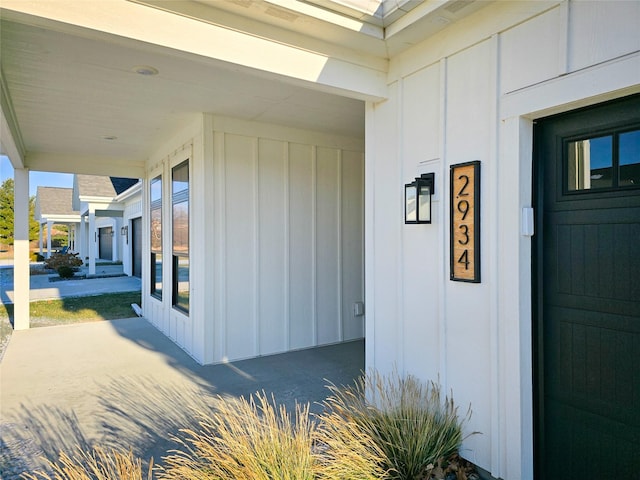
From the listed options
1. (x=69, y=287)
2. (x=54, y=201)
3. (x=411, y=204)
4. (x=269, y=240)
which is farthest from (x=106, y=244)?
(x=411, y=204)

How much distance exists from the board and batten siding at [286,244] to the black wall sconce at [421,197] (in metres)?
2.71

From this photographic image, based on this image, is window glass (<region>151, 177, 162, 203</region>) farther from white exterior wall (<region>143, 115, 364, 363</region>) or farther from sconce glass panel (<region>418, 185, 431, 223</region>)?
sconce glass panel (<region>418, 185, 431, 223</region>)

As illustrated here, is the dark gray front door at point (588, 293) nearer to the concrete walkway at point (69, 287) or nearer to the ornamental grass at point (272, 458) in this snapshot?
the ornamental grass at point (272, 458)

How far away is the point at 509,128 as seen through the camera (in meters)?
2.42

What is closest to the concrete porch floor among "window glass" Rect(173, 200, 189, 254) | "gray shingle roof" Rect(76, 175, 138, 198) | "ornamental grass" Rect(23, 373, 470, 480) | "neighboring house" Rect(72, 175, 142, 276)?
"ornamental grass" Rect(23, 373, 470, 480)

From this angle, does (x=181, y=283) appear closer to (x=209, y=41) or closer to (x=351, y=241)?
(x=351, y=241)

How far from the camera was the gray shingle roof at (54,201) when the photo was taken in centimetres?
2331

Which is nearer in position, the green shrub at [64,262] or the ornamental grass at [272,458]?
the ornamental grass at [272,458]

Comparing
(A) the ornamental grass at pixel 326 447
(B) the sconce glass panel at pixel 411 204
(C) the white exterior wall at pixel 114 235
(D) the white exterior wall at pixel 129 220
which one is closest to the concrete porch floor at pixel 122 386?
(A) the ornamental grass at pixel 326 447

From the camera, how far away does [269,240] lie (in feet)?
17.5

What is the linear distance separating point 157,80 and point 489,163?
3.03m

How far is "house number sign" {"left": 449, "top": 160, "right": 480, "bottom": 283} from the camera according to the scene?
2.59m

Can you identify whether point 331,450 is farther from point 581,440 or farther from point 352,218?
point 352,218

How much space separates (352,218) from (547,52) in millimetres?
3927
